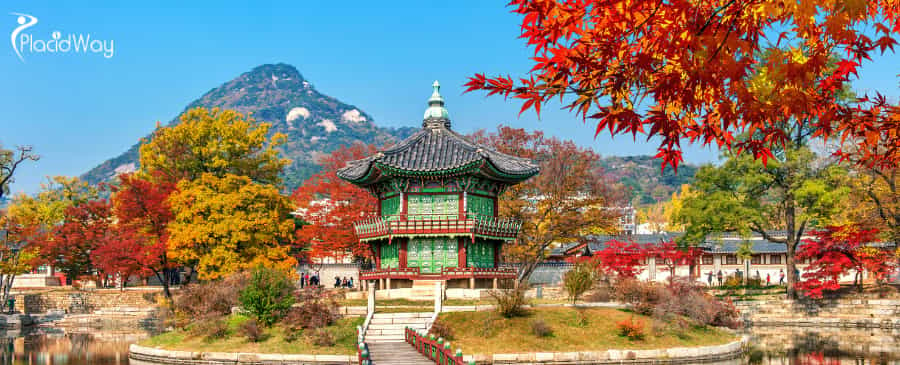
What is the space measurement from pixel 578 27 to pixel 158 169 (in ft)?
167

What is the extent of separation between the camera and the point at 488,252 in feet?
129

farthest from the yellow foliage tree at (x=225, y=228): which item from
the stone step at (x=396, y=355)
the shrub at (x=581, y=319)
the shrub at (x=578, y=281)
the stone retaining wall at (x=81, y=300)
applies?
the shrub at (x=581, y=319)

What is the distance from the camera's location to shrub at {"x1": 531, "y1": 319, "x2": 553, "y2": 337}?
91.7 ft

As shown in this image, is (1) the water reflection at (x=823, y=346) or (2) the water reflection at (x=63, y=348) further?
(2) the water reflection at (x=63, y=348)

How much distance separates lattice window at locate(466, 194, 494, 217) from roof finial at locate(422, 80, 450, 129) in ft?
17.5

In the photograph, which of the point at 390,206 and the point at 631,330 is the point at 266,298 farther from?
the point at 631,330

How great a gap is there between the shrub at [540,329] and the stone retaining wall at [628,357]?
143 cm

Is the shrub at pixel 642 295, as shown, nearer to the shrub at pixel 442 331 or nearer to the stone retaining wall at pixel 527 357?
the stone retaining wall at pixel 527 357

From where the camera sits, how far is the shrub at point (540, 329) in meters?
27.9

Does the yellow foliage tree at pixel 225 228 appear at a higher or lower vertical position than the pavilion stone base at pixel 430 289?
higher

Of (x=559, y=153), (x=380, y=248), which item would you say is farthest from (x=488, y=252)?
(x=559, y=153)

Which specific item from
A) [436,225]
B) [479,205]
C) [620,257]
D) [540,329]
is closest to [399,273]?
[436,225]

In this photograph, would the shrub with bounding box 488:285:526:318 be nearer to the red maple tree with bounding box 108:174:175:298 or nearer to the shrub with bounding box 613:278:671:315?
the shrub with bounding box 613:278:671:315

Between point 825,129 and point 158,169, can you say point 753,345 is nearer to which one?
point 825,129
